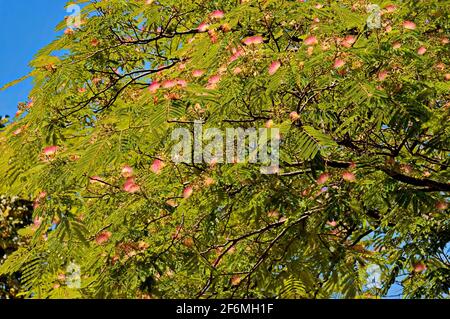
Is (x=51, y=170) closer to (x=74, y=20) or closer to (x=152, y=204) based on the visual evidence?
(x=152, y=204)

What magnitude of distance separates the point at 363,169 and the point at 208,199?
1538 millimetres

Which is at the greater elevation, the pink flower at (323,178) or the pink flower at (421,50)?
the pink flower at (421,50)

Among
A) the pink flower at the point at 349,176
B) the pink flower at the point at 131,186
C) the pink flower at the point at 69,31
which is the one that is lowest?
the pink flower at the point at 349,176

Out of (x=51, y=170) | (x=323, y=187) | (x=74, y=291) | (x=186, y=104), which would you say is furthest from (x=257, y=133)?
(x=74, y=291)

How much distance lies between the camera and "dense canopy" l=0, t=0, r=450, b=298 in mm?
5789

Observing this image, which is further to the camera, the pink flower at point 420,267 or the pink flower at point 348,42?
the pink flower at point 420,267

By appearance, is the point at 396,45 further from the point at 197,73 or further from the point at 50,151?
the point at 50,151

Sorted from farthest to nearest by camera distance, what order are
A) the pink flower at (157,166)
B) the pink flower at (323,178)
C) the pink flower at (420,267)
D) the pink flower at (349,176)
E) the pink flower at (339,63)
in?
the pink flower at (420,267) → the pink flower at (157,166) → the pink flower at (349,176) → the pink flower at (323,178) → the pink flower at (339,63)

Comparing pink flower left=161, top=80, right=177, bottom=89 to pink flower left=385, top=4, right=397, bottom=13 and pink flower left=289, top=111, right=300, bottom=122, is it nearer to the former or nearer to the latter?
pink flower left=289, top=111, right=300, bottom=122

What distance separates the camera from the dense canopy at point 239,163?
19.0 feet

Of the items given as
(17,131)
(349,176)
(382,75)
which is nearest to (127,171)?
(17,131)

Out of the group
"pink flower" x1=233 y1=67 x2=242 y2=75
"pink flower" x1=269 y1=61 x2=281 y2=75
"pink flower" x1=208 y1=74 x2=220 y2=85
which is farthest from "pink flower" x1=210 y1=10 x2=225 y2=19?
"pink flower" x1=269 y1=61 x2=281 y2=75

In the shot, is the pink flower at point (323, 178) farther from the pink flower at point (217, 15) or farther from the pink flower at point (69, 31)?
the pink flower at point (69, 31)

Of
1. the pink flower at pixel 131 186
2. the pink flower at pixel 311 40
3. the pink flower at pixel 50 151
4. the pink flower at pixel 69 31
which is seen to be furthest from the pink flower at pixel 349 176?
the pink flower at pixel 69 31
